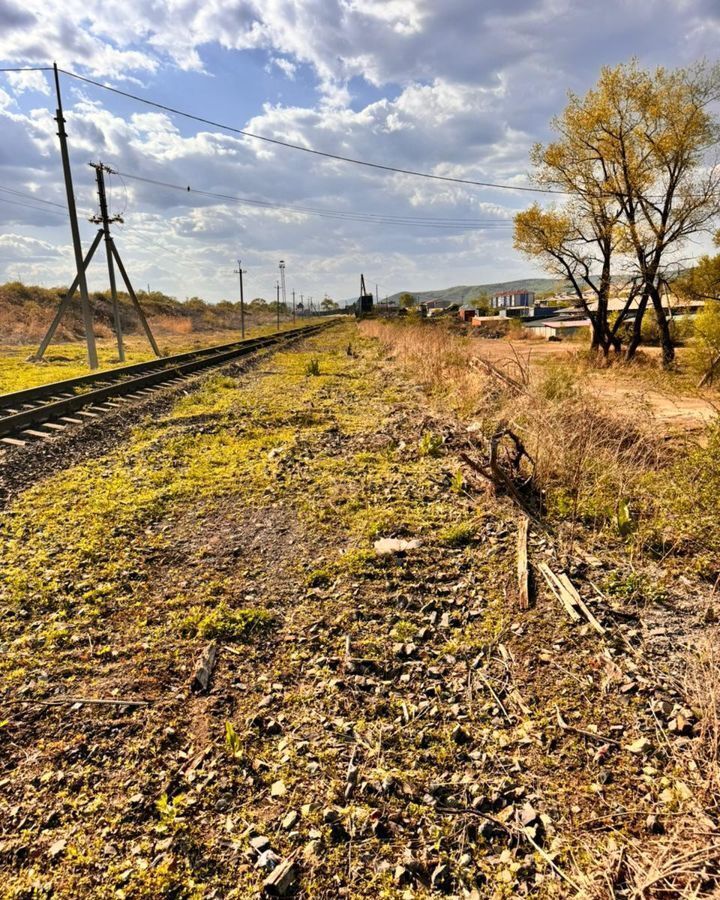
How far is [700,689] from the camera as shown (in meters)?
2.54

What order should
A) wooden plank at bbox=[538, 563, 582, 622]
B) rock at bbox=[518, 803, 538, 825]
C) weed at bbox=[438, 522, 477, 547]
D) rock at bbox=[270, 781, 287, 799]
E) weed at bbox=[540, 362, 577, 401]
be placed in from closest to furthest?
rock at bbox=[518, 803, 538, 825] < rock at bbox=[270, 781, 287, 799] < wooden plank at bbox=[538, 563, 582, 622] < weed at bbox=[438, 522, 477, 547] < weed at bbox=[540, 362, 577, 401]

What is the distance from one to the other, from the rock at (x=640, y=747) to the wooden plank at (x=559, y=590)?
91 centimetres

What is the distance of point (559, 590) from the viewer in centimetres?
361

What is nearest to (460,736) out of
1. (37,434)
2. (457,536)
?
(457,536)

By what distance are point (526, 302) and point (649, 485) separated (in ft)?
666

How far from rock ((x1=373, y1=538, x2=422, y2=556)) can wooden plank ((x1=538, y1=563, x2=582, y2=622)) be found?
1.05 meters

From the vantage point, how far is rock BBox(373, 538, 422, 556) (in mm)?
4246

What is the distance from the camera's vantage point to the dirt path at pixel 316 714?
201cm

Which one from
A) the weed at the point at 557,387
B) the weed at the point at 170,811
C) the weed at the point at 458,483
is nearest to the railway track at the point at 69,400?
the weed at the point at 458,483

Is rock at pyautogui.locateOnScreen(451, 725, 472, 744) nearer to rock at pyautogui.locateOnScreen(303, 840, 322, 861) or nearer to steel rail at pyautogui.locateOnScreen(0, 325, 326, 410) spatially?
rock at pyautogui.locateOnScreen(303, 840, 322, 861)

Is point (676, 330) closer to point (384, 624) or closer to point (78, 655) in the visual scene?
point (384, 624)

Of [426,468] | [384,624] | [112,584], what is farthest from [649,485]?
[112,584]

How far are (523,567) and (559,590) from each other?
0.33 meters

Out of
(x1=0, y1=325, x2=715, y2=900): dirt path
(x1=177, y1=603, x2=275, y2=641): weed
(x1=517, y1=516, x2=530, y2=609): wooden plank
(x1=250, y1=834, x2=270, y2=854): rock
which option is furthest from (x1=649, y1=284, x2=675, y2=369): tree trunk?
(x1=250, y1=834, x2=270, y2=854): rock
